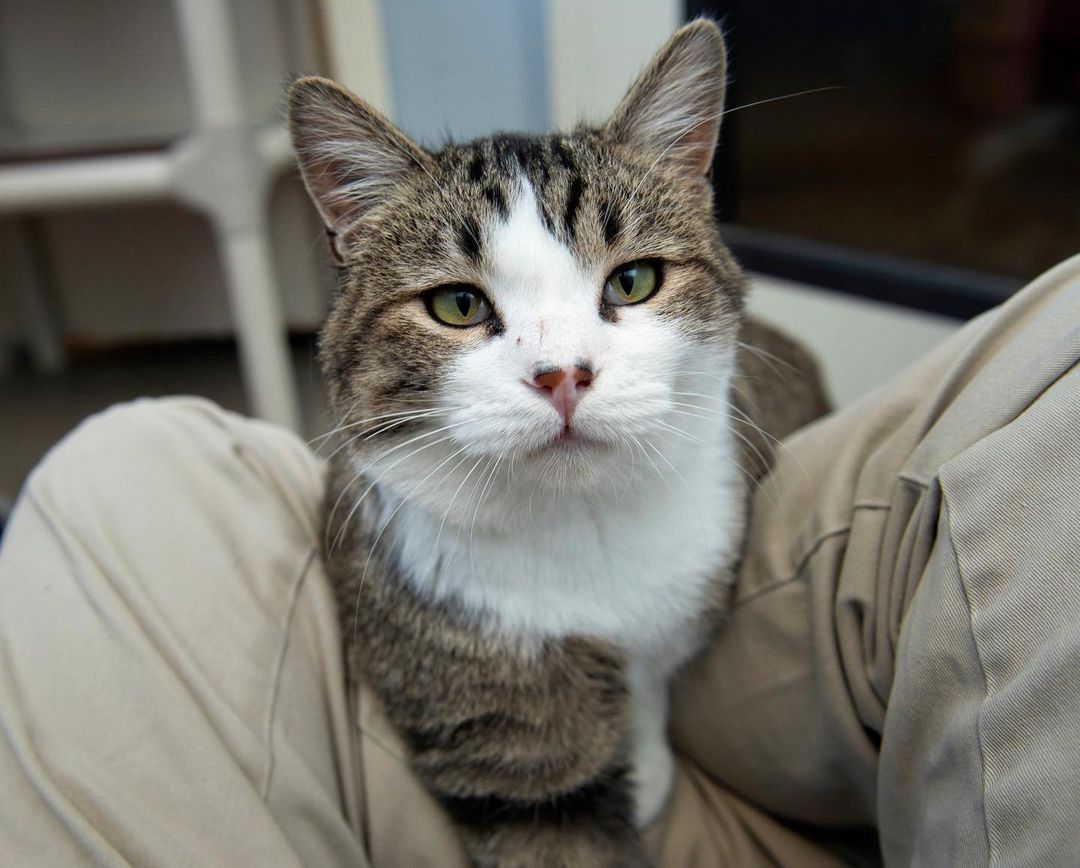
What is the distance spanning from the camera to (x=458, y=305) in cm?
72

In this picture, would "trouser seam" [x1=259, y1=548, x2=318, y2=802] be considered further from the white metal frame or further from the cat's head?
the white metal frame

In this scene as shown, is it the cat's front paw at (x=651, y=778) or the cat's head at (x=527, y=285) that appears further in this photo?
the cat's front paw at (x=651, y=778)

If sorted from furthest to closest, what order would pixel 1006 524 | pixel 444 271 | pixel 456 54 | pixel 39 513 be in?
pixel 456 54 < pixel 39 513 < pixel 444 271 < pixel 1006 524

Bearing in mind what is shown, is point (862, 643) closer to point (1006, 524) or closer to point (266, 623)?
point (1006, 524)

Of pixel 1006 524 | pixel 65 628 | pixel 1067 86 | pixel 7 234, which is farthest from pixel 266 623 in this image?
pixel 7 234

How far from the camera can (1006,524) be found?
1.82 ft

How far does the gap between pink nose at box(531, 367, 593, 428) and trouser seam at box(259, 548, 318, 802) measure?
356 millimetres

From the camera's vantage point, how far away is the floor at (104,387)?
225cm

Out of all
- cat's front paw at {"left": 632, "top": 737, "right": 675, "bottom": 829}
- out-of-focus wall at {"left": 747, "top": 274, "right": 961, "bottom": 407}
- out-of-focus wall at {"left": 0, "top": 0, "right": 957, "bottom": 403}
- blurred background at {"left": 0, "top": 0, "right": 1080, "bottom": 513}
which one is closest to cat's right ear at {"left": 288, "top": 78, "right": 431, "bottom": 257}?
blurred background at {"left": 0, "top": 0, "right": 1080, "bottom": 513}

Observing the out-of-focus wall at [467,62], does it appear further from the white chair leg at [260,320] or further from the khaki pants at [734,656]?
the khaki pants at [734,656]

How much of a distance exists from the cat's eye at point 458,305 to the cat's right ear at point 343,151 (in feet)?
0.43

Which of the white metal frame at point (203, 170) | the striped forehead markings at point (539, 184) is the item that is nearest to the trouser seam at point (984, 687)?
the striped forehead markings at point (539, 184)

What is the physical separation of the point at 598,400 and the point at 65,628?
475 millimetres

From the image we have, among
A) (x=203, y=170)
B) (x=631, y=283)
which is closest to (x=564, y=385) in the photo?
(x=631, y=283)
